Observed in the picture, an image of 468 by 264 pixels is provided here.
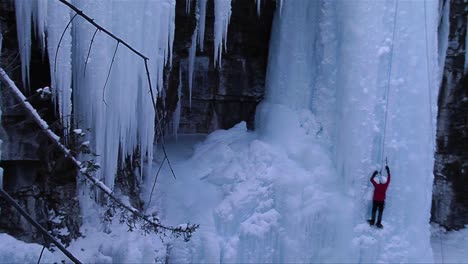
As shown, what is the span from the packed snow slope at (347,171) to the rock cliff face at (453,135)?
1.16 m

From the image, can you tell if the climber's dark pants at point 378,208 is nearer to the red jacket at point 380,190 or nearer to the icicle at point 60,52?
the red jacket at point 380,190

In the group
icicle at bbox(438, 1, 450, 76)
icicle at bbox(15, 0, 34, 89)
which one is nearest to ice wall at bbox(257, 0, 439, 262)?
icicle at bbox(438, 1, 450, 76)

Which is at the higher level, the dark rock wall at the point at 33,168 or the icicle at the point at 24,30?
the icicle at the point at 24,30

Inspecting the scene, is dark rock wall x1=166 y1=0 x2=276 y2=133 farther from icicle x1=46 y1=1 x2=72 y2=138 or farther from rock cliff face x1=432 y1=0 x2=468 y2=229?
rock cliff face x1=432 y1=0 x2=468 y2=229

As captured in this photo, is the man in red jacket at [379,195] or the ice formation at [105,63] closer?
the ice formation at [105,63]

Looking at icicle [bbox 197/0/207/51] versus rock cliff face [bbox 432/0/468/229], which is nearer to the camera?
icicle [bbox 197/0/207/51]

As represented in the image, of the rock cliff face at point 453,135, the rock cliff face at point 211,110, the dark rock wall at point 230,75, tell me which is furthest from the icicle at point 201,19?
the rock cliff face at point 453,135

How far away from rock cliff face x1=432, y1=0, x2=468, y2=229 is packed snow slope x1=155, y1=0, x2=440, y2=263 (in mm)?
1162

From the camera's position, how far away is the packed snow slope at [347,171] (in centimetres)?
494

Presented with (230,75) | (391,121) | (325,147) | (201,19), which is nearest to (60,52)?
(201,19)

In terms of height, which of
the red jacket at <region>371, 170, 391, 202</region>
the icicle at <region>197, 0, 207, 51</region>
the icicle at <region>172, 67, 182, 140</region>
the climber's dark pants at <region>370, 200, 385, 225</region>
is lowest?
the climber's dark pants at <region>370, 200, 385, 225</region>

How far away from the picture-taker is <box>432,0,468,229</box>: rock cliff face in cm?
601

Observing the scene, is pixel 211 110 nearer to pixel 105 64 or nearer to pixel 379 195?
pixel 105 64

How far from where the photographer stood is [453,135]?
20.8 ft
